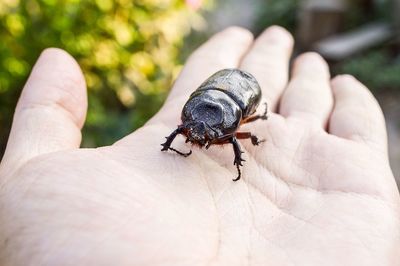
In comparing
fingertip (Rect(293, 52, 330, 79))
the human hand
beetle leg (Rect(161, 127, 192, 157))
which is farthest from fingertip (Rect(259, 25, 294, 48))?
beetle leg (Rect(161, 127, 192, 157))

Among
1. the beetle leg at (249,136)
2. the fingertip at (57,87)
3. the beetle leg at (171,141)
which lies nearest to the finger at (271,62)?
the beetle leg at (249,136)

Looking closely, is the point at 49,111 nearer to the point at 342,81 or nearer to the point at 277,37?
the point at 342,81

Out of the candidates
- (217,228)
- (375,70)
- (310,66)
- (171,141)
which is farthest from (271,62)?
(375,70)

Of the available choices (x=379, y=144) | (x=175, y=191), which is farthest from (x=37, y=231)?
(x=379, y=144)

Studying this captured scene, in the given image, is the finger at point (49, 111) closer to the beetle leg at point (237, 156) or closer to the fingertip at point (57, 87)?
the fingertip at point (57, 87)

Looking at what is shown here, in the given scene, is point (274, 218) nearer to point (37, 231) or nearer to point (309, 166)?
point (309, 166)
